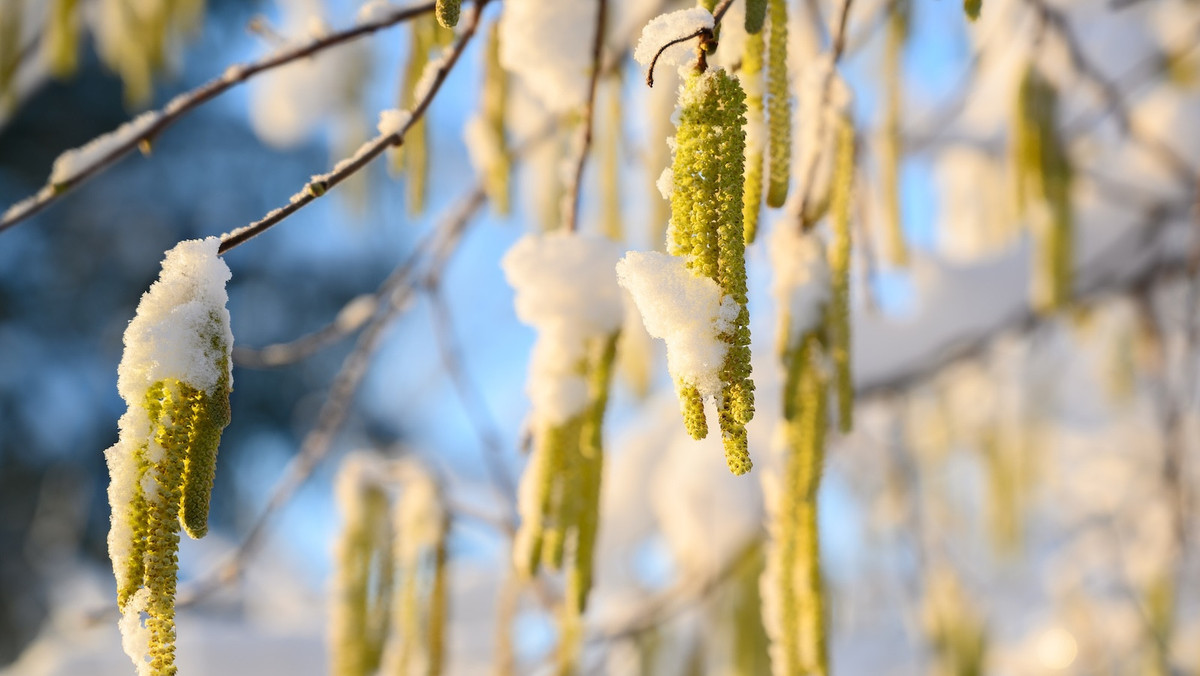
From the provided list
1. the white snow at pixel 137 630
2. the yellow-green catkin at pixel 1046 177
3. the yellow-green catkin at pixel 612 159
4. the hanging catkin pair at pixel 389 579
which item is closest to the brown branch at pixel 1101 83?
the yellow-green catkin at pixel 1046 177

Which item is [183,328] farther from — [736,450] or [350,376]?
[350,376]

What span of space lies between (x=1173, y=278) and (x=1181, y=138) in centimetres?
47

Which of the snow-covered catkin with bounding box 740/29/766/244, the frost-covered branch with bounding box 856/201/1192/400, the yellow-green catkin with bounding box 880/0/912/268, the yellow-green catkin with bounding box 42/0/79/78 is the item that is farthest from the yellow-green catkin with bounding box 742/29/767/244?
the frost-covered branch with bounding box 856/201/1192/400

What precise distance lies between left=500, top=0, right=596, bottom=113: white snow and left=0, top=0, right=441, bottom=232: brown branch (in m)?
0.12

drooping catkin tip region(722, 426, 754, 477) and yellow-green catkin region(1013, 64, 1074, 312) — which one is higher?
yellow-green catkin region(1013, 64, 1074, 312)

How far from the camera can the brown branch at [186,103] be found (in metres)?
0.44

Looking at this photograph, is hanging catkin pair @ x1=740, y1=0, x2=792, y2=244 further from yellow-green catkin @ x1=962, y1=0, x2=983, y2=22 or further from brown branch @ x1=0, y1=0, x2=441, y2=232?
brown branch @ x1=0, y1=0, x2=441, y2=232

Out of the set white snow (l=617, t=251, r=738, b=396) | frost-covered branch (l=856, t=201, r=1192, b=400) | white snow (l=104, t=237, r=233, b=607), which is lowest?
white snow (l=617, t=251, r=738, b=396)

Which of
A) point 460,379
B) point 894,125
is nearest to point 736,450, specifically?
point 894,125

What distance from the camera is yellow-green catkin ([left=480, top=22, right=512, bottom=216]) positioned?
0.66m

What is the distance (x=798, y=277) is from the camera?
51cm

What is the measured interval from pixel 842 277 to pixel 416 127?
1.05 feet

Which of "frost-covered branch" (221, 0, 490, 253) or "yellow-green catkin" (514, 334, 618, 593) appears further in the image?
"yellow-green catkin" (514, 334, 618, 593)

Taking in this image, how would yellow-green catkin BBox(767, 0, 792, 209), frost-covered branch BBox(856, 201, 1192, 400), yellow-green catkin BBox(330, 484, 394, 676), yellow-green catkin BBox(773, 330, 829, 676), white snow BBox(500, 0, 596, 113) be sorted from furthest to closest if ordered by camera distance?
frost-covered branch BBox(856, 201, 1192, 400), yellow-green catkin BBox(330, 484, 394, 676), white snow BBox(500, 0, 596, 113), yellow-green catkin BBox(773, 330, 829, 676), yellow-green catkin BBox(767, 0, 792, 209)
